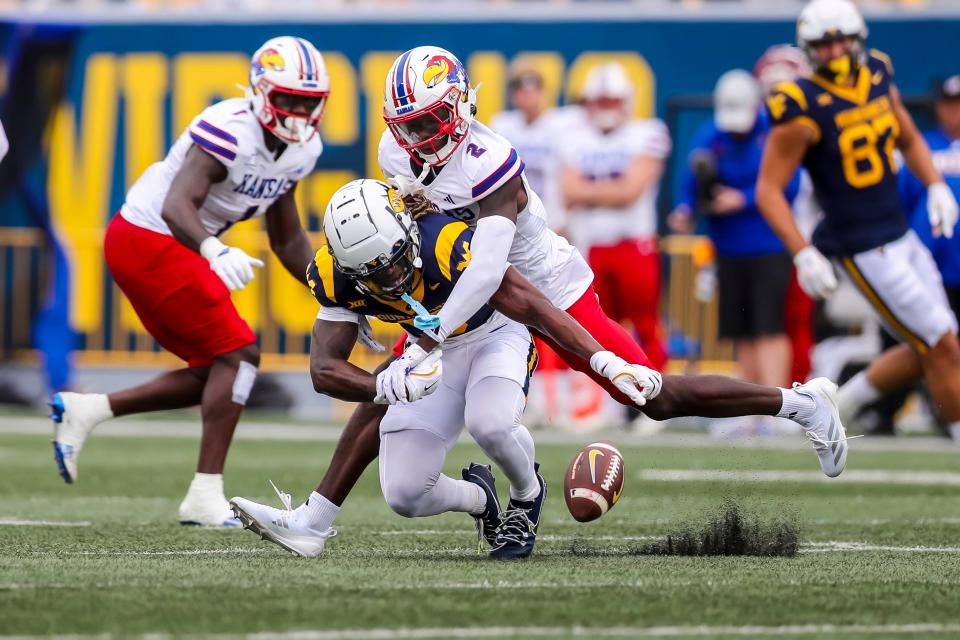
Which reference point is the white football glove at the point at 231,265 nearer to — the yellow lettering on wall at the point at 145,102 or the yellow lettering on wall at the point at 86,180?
the yellow lettering on wall at the point at 86,180

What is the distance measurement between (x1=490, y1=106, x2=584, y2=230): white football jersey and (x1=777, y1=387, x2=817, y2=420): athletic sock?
530cm

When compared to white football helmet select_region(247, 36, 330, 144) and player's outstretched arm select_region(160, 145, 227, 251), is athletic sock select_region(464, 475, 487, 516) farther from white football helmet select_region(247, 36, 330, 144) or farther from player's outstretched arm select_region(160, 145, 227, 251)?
white football helmet select_region(247, 36, 330, 144)

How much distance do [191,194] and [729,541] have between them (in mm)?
2495

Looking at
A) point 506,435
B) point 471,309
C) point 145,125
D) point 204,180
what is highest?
point 145,125

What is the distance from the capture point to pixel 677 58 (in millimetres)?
12484

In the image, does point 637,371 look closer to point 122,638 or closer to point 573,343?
point 573,343

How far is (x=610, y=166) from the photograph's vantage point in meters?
10.8

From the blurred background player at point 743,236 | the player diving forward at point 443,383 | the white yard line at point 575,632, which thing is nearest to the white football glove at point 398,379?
the player diving forward at point 443,383

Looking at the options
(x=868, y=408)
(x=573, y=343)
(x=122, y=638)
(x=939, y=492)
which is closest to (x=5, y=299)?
(x=868, y=408)

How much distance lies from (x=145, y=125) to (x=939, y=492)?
7.61 metres

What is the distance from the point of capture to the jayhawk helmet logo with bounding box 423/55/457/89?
5426 millimetres

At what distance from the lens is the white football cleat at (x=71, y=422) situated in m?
6.66

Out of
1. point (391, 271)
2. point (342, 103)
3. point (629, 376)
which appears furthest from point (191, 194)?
point (342, 103)

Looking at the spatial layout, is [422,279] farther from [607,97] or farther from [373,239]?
[607,97]
